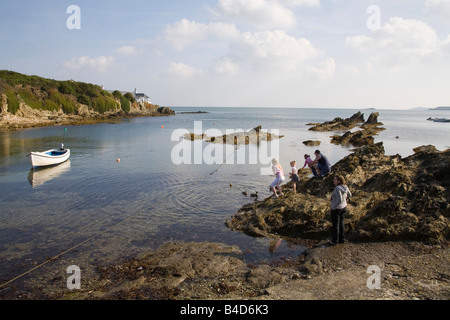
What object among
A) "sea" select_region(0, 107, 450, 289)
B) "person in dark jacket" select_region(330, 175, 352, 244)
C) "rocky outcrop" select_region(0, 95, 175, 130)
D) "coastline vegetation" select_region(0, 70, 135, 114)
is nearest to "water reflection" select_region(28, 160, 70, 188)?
"sea" select_region(0, 107, 450, 289)

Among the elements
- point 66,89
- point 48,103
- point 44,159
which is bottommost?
point 44,159

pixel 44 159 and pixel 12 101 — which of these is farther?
pixel 12 101

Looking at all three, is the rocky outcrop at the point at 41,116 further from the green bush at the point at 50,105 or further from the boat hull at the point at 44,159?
the boat hull at the point at 44,159

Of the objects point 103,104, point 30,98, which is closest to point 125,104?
point 103,104

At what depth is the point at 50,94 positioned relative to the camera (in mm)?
84625

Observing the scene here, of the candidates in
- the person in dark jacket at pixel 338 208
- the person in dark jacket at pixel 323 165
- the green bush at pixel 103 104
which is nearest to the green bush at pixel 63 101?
the green bush at pixel 103 104

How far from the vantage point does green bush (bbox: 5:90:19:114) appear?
67.0 m

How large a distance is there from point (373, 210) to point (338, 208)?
253 cm

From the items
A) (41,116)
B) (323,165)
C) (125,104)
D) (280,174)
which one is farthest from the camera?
(125,104)

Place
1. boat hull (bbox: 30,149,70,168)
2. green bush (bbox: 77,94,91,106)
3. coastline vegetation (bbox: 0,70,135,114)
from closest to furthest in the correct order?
1. boat hull (bbox: 30,149,70,168)
2. coastline vegetation (bbox: 0,70,135,114)
3. green bush (bbox: 77,94,91,106)

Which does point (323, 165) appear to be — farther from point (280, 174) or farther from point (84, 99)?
point (84, 99)

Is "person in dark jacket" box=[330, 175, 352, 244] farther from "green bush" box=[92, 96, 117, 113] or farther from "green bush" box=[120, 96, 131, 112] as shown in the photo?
"green bush" box=[120, 96, 131, 112]

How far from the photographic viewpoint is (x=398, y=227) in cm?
1030

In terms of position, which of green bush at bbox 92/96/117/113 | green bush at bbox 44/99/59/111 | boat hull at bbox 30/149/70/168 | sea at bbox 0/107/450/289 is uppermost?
green bush at bbox 92/96/117/113
